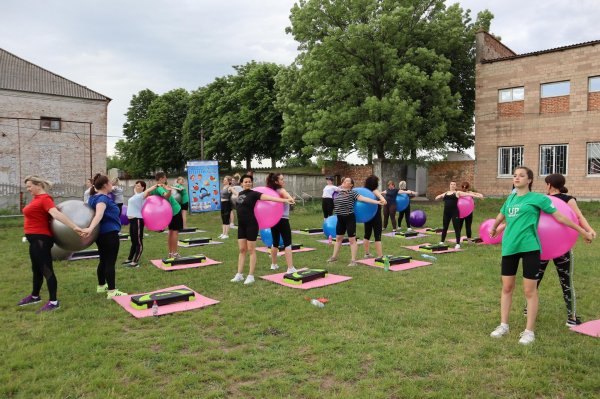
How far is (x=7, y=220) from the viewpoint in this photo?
621 inches

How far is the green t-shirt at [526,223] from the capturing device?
427 cm

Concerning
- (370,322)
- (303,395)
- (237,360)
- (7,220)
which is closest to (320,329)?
(370,322)

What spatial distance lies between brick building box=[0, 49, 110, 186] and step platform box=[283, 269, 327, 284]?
20.9 metres

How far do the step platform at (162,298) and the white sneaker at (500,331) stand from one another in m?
3.90

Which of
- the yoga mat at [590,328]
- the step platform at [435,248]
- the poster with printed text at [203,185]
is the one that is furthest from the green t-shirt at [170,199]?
the poster with printed text at [203,185]

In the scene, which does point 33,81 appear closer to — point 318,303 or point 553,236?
point 318,303

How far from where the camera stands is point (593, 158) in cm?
1906

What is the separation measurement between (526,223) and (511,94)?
64.0 ft

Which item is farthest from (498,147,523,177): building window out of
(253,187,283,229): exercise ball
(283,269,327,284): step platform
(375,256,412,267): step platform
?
(253,187,283,229): exercise ball

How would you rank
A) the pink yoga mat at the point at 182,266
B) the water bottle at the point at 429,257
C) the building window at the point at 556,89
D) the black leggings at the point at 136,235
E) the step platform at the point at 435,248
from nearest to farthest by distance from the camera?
the pink yoga mat at the point at 182,266 < the black leggings at the point at 136,235 < the water bottle at the point at 429,257 < the step platform at the point at 435,248 < the building window at the point at 556,89

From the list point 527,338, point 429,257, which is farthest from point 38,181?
point 429,257

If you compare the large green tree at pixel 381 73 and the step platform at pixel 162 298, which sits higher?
the large green tree at pixel 381 73

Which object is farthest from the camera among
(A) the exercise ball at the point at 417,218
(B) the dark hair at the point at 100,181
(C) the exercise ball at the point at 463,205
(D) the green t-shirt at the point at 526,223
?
(A) the exercise ball at the point at 417,218

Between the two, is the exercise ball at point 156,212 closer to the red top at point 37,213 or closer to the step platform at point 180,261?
the step platform at point 180,261
